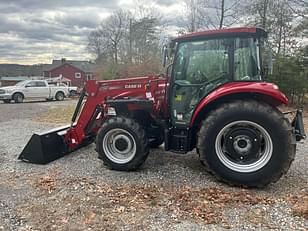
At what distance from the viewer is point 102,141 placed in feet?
17.3

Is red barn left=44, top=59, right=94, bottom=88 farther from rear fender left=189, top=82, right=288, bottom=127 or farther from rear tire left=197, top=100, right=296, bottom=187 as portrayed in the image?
rear tire left=197, top=100, right=296, bottom=187

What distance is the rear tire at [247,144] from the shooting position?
4.33 m

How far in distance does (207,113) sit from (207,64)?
76 centimetres

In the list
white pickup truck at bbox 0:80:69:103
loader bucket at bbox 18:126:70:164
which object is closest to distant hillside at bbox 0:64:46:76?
white pickup truck at bbox 0:80:69:103

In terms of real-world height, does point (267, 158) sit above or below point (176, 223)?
above

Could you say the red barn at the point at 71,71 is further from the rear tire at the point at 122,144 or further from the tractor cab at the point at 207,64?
the tractor cab at the point at 207,64

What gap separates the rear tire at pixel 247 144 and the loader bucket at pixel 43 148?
287cm

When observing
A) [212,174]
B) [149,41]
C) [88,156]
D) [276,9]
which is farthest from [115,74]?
[212,174]

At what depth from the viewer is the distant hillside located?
6888 centimetres

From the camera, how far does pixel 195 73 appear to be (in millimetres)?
4957

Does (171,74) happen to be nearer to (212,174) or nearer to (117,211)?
(212,174)

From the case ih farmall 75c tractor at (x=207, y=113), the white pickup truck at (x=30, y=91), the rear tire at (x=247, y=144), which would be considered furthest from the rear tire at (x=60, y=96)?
the rear tire at (x=247, y=144)

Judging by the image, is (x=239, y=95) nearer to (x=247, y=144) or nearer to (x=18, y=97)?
(x=247, y=144)

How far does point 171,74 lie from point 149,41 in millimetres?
26867
